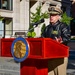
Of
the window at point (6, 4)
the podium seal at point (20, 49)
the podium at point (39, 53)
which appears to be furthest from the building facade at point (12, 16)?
the podium seal at point (20, 49)

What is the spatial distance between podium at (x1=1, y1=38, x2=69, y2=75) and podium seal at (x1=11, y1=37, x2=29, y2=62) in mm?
64

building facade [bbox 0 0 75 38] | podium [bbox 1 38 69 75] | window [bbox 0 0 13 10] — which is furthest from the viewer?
window [bbox 0 0 13 10]

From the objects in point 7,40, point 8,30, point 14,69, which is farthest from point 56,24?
point 8,30

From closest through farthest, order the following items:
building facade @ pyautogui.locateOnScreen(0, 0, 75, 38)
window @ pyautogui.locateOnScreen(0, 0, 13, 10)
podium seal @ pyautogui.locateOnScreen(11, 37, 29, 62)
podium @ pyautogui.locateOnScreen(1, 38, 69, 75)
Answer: podium @ pyautogui.locateOnScreen(1, 38, 69, 75) < podium seal @ pyautogui.locateOnScreen(11, 37, 29, 62) < building facade @ pyautogui.locateOnScreen(0, 0, 75, 38) < window @ pyautogui.locateOnScreen(0, 0, 13, 10)

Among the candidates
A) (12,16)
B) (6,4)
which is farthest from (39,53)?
(12,16)

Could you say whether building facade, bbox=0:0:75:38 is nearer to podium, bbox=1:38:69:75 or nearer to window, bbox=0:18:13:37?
window, bbox=0:18:13:37

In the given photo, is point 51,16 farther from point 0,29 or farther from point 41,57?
point 0,29

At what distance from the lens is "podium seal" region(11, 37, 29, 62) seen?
4.94 metres

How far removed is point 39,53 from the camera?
4.85m

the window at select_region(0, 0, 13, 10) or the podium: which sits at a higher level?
the window at select_region(0, 0, 13, 10)

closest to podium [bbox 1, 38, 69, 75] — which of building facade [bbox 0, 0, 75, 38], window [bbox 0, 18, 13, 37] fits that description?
building facade [bbox 0, 0, 75, 38]

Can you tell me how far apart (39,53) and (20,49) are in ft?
1.08

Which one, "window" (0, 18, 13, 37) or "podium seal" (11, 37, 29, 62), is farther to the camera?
"window" (0, 18, 13, 37)

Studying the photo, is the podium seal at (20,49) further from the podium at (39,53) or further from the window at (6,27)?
the window at (6,27)
